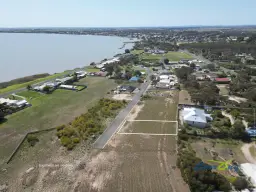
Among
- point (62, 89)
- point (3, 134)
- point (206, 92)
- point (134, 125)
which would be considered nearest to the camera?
point (3, 134)

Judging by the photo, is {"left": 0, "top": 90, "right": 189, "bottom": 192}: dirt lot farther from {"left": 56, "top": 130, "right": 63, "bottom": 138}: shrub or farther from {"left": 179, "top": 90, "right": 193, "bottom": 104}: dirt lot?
{"left": 179, "top": 90, "right": 193, "bottom": 104}: dirt lot

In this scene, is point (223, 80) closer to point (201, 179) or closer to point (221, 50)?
point (201, 179)

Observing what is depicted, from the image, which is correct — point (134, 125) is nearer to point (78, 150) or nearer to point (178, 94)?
point (78, 150)

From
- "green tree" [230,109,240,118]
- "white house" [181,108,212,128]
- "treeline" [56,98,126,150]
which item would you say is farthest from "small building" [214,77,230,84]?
"treeline" [56,98,126,150]

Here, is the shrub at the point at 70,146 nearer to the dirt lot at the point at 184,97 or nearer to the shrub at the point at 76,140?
the shrub at the point at 76,140

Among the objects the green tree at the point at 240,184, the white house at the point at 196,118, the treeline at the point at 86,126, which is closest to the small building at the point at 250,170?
the green tree at the point at 240,184

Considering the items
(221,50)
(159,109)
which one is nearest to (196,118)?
(159,109)

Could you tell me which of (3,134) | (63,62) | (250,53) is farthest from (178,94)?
(250,53)
